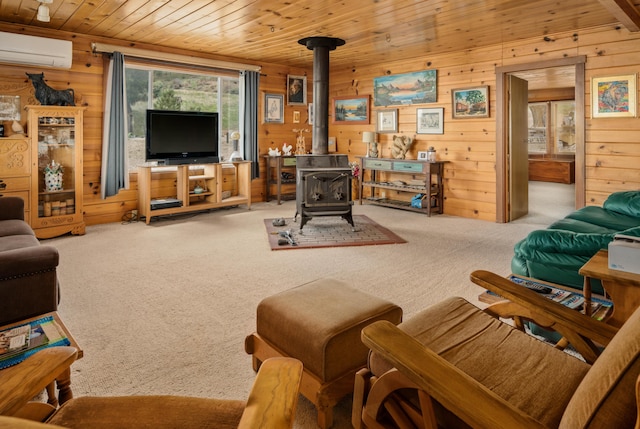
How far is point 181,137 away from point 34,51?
197 centimetres

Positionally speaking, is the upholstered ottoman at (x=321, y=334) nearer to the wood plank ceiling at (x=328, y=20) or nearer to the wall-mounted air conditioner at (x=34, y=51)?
the wood plank ceiling at (x=328, y=20)

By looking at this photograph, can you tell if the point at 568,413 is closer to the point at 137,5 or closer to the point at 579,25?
the point at 137,5

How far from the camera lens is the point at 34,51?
472 cm

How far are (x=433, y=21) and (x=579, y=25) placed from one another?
67.0 inches

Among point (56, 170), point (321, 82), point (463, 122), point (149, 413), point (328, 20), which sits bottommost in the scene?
point (149, 413)

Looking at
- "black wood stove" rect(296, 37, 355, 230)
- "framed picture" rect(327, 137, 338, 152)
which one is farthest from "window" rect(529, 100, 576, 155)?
"black wood stove" rect(296, 37, 355, 230)

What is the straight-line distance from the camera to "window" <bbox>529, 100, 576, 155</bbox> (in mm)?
10930

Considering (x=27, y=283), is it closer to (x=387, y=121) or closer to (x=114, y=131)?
(x=114, y=131)

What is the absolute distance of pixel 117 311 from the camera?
2828 mm

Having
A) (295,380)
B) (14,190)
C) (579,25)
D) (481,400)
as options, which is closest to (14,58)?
(14,190)

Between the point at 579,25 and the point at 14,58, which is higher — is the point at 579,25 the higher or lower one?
the higher one

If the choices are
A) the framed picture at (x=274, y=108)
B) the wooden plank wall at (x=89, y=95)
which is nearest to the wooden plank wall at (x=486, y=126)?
the framed picture at (x=274, y=108)

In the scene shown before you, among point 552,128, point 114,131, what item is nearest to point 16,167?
point 114,131

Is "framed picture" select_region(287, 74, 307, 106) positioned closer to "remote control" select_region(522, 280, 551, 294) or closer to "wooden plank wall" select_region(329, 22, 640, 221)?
"wooden plank wall" select_region(329, 22, 640, 221)
